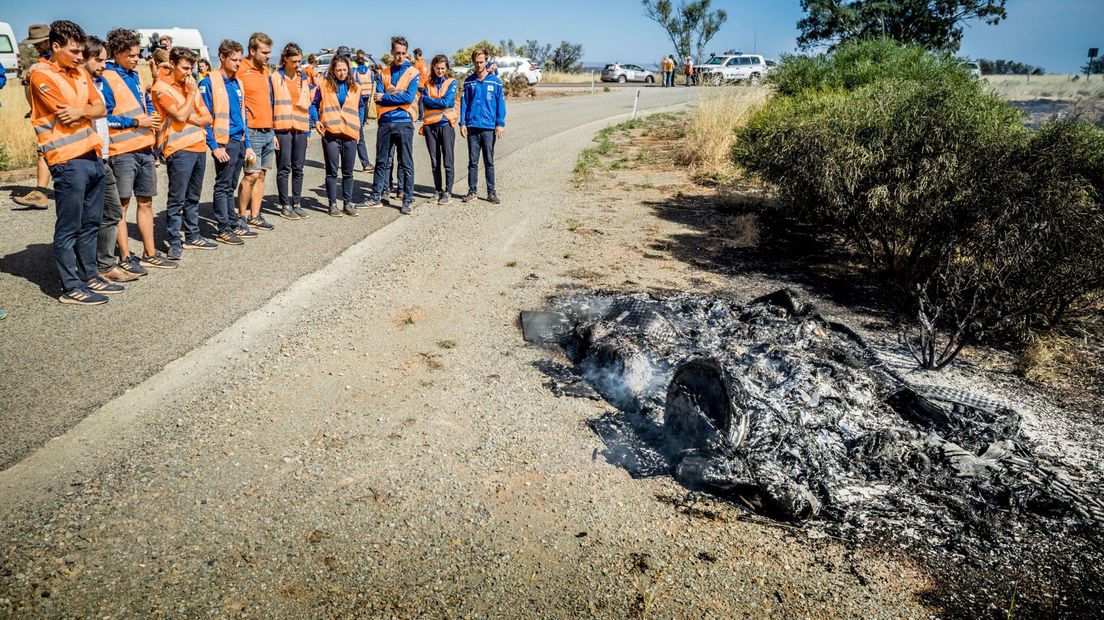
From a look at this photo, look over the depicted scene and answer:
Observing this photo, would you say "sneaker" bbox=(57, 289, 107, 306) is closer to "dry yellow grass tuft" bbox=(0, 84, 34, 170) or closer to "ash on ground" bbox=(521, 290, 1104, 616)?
"ash on ground" bbox=(521, 290, 1104, 616)

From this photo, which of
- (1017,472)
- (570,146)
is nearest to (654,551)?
(1017,472)

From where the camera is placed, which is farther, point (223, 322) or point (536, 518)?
point (223, 322)

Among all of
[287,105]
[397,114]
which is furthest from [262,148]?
[397,114]

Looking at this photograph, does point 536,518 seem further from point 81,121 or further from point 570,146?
point 570,146

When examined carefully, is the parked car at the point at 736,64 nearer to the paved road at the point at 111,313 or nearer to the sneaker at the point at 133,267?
the paved road at the point at 111,313

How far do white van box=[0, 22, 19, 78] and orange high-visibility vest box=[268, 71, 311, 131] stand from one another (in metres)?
25.3

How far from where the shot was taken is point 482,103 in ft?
31.4

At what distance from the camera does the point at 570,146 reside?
625 inches

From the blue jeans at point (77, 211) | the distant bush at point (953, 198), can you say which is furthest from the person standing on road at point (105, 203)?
the distant bush at point (953, 198)

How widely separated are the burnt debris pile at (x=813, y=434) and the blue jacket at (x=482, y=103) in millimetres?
5172

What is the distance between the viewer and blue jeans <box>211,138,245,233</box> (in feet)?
23.8

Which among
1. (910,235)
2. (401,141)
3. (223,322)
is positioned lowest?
(223,322)

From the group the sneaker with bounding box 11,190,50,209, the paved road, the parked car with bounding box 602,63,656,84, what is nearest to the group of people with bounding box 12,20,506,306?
the paved road

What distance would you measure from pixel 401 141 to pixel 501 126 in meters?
1.45
